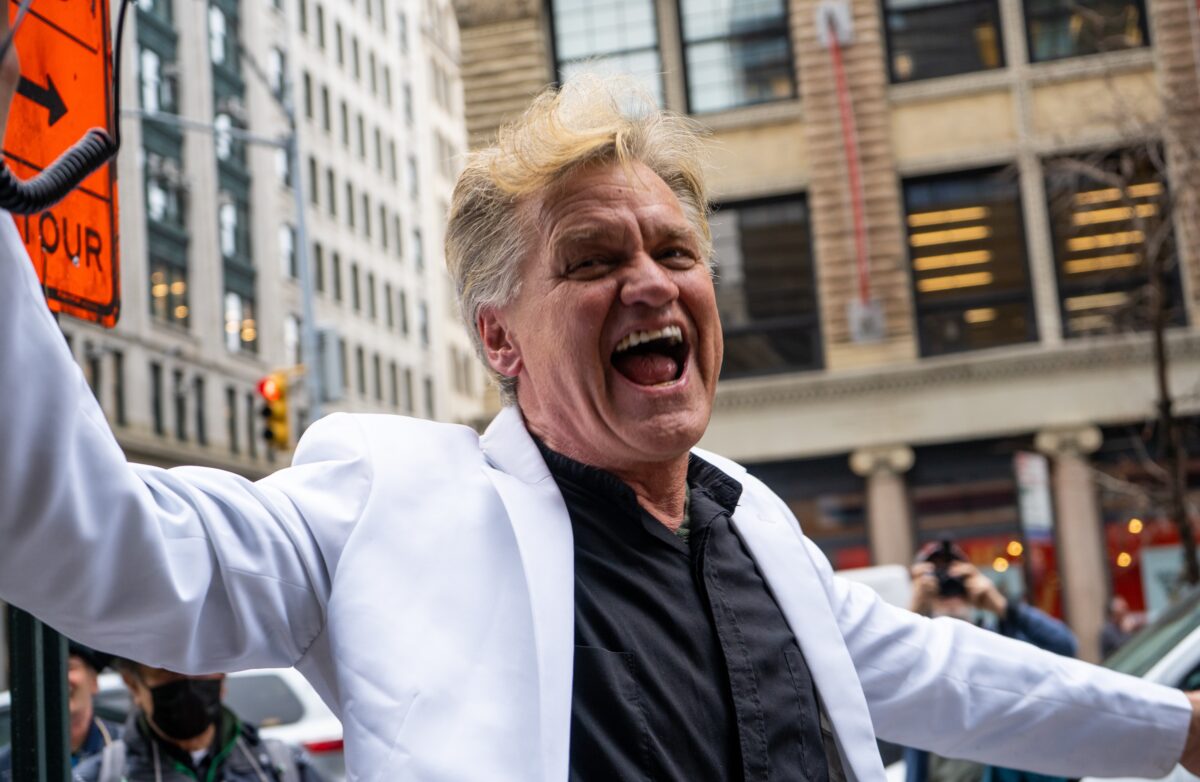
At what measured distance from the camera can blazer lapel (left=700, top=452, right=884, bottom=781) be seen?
2.46m

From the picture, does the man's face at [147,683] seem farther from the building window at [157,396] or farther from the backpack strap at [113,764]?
the building window at [157,396]

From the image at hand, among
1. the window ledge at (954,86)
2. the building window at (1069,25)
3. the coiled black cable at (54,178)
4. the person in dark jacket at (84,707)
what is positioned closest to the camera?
the coiled black cable at (54,178)

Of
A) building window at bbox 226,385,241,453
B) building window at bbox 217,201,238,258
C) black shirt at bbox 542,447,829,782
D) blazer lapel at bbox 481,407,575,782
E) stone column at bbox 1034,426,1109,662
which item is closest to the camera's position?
blazer lapel at bbox 481,407,575,782

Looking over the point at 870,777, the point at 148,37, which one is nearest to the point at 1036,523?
the point at 870,777

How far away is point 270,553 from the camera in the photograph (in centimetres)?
Result: 203

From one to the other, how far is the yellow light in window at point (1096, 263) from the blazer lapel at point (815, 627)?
1998 centimetres

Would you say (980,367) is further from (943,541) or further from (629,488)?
(629,488)

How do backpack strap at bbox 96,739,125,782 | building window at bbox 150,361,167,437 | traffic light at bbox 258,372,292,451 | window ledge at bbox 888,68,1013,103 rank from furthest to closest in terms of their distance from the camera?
building window at bbox 150,361,167,437, traffic light at bbox 258,372,292,451, window ledge at bbox 888,68,1013,103, backpack strap at bbox 96,739,125,782

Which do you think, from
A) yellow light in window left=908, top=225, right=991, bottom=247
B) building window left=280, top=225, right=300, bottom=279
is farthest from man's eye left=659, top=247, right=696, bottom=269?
building window left=280, top=225, right=300, bottom=279

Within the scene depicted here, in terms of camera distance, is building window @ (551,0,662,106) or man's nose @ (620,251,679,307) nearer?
man's nose @ (620,251,679,307)

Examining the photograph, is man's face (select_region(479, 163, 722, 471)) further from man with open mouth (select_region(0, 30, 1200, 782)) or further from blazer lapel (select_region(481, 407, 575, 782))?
blazer lapel (select_region(481, 407, 575, 782))

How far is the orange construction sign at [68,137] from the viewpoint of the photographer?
7.98ft

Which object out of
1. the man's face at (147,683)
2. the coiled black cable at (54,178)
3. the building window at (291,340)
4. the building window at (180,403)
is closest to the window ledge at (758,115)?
the man's face at (147,683)

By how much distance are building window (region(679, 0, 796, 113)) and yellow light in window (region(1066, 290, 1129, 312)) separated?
16.8ft
